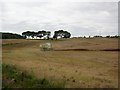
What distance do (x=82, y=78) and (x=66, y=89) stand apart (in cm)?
436

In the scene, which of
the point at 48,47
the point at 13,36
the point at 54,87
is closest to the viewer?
the point at 54,87

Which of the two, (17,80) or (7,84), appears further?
(17,80)

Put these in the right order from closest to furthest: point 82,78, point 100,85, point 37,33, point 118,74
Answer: point 100,85 < point 82,78 < point 118,74 < point 37,33

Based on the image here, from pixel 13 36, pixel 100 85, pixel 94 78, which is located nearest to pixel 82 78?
pixel 94 78

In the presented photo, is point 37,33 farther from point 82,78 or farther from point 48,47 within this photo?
point 82,78

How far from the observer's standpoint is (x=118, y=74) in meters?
16.4

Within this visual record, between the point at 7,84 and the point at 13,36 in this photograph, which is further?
the point at 13,36

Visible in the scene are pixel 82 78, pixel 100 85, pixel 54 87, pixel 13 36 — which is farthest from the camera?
pixel 13 36

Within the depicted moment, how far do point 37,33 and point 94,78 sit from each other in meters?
54.0

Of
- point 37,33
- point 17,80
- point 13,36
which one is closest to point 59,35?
point 37,33

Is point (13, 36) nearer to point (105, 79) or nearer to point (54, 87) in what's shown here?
point (105, 79)

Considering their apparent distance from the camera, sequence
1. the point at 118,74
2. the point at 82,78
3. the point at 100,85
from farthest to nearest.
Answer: the point at 118,74 → the point at 82,78 → the point at 100,85

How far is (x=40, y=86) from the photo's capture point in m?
10.4

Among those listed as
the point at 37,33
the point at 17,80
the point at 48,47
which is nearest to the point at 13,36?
the point at 37,33
